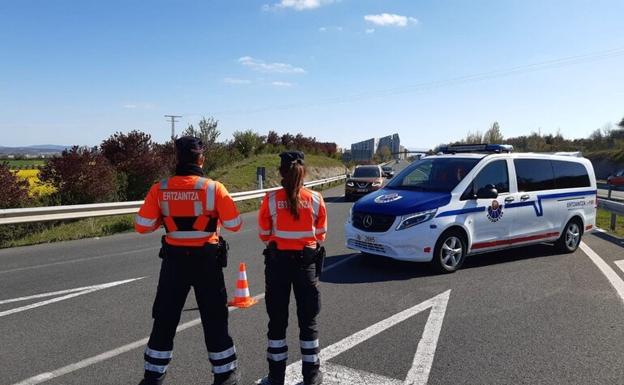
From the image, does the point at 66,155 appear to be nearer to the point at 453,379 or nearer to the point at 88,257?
the point at 88,257

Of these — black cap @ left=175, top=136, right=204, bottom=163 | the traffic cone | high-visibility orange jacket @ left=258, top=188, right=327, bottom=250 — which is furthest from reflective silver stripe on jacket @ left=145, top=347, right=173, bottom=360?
the traffic cone

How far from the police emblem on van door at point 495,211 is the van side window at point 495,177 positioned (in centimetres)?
31

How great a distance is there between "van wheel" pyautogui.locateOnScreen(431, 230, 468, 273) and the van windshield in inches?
30.9

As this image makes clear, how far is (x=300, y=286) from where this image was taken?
12.9 ft

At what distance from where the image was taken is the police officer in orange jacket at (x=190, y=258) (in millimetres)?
3709

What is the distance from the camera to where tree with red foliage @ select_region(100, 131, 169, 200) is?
20.0 m

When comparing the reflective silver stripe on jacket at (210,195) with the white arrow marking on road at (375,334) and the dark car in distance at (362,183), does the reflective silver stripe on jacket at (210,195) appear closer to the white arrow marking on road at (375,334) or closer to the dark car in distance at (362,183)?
the white arrow marking on road at (375,334)

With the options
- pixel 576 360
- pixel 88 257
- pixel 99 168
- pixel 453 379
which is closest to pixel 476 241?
pixel 576 360

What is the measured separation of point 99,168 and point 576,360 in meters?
15.8

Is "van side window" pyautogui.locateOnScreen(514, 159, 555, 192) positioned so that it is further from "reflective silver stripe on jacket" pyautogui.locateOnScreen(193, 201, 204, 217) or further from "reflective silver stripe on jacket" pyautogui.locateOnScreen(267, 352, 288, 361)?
"reflective silver stripe on jacket" pyautogui.locateOnScreen(193, 201, 204, 217)

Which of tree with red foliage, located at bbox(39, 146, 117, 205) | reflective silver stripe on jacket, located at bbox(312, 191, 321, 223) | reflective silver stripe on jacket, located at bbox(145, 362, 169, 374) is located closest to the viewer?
reflective silver stripe on jacket, located at bbox(145, 362, 169, 374)

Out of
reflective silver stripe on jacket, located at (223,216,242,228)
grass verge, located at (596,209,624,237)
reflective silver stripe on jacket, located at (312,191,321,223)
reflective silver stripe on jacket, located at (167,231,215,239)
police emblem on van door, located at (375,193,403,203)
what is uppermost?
reflective silver stripe on jacket, located at (312,191,321,223)

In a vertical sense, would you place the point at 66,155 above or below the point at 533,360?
above

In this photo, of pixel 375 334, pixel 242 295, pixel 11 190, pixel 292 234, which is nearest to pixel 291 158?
pixel 292 234
